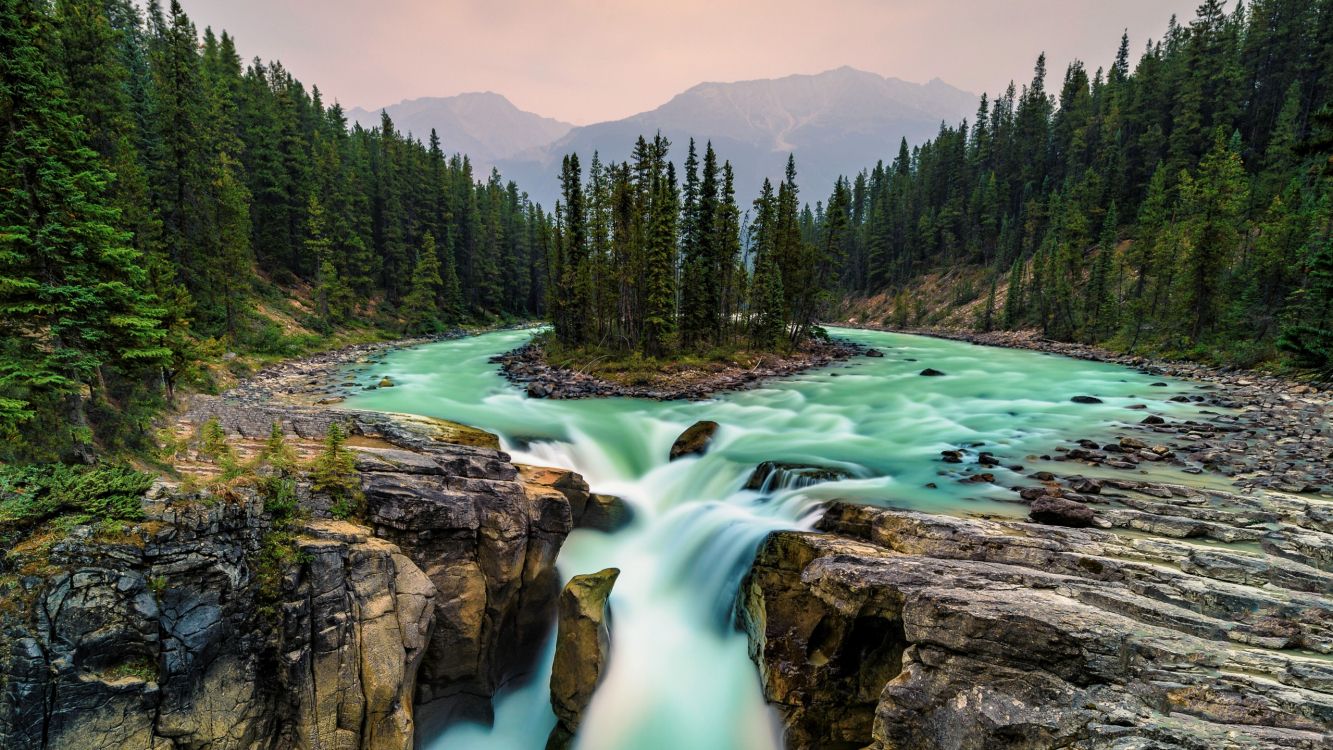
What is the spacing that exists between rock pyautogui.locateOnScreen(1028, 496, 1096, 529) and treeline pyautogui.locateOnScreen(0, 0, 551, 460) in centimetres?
1764

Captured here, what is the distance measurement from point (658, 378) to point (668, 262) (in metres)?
8.79

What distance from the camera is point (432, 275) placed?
2339 inches

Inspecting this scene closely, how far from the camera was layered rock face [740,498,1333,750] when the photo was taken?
552cm

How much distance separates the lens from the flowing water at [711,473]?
33.8ft

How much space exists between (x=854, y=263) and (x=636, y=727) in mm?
114708

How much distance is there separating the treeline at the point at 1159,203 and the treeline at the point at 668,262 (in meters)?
27.2

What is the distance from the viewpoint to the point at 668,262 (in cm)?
3550

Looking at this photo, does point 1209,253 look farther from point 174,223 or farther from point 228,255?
point 174,223

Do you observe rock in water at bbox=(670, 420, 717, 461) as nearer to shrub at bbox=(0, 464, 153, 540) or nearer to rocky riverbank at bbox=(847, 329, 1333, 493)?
rocky riverbank at bbox=(847, 329, 1333, 493)

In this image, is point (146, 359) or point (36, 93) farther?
point (146, 359)

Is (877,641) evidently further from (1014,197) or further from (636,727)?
(1014,197)

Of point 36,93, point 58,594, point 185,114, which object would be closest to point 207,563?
point 58,594

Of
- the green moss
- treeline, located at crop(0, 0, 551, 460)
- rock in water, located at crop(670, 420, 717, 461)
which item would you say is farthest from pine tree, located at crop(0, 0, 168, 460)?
rock in water, located at crop(670, 420, 717, 461)

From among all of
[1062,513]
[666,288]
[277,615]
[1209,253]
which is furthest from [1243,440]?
[1209,253]
